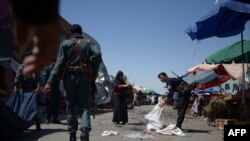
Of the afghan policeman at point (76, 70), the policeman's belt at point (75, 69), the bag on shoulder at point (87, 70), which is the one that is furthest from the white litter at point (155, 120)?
the policeman's belt at point (75, 69)

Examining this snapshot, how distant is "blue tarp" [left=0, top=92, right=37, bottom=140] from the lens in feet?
22.3

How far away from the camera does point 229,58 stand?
12844 millimetres

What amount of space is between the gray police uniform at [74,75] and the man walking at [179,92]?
4339 millimetres

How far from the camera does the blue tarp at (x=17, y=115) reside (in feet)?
22.3

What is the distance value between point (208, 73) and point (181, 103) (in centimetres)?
1012

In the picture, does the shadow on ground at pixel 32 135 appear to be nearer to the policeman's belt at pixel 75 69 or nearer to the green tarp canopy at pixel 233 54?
the policeman's belt at pixel 75 69

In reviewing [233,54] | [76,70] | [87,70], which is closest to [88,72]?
[87,70]

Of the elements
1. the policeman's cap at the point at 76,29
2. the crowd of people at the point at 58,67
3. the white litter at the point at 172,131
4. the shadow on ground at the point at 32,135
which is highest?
the policeman's cap at the point at 76,29

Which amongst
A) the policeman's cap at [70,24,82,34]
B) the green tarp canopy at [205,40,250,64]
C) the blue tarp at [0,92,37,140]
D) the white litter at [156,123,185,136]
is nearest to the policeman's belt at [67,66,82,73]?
the policeman's cap at [70,24,82,34]

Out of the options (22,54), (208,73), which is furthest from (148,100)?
(22,54)

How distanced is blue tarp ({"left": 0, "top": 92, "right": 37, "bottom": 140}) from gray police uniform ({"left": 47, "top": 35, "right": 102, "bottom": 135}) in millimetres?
1380

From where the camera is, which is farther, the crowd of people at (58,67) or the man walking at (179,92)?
the man walking at (179,92)

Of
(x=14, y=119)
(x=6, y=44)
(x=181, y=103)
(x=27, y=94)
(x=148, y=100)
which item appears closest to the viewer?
(x=14, y=119)

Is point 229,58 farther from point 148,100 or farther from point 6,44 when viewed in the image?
point 148,100
